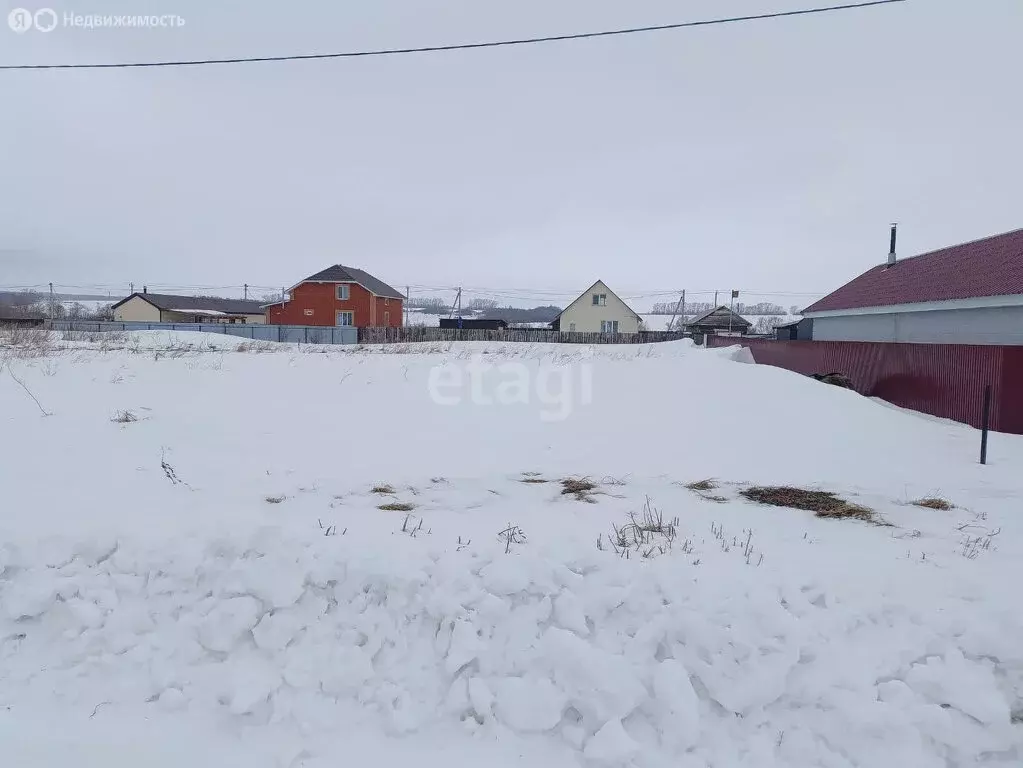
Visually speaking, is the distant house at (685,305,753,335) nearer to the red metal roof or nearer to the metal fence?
the metal fence

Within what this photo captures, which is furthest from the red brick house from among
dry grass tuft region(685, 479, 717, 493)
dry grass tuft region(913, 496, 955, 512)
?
dry grass tuft region(913, 496, 955, 512)

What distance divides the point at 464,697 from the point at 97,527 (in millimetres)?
2916

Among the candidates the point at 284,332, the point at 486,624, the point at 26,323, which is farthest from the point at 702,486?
the point at 26,323

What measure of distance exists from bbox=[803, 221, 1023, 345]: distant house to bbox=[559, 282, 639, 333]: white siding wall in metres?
21.3

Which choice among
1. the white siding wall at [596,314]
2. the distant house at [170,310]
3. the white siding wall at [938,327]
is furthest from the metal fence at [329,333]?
the distant house at [170,310]

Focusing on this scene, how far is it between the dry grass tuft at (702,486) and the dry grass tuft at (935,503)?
6.04 feet

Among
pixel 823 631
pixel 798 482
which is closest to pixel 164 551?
pixel 823 631

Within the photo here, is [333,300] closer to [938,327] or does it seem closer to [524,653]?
[938,327]

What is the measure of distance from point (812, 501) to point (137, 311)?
65.6m

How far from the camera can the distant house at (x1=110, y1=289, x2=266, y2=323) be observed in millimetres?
55000

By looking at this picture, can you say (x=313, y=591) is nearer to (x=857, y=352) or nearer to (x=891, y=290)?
(x=857, y=352)

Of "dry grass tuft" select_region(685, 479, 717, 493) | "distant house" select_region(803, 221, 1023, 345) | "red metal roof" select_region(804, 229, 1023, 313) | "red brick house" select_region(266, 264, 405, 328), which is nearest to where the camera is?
"dry grass tuft" select_region(685, 479, 717, 493)

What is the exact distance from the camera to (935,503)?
17.5 ft

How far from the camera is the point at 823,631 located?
3051 mm
